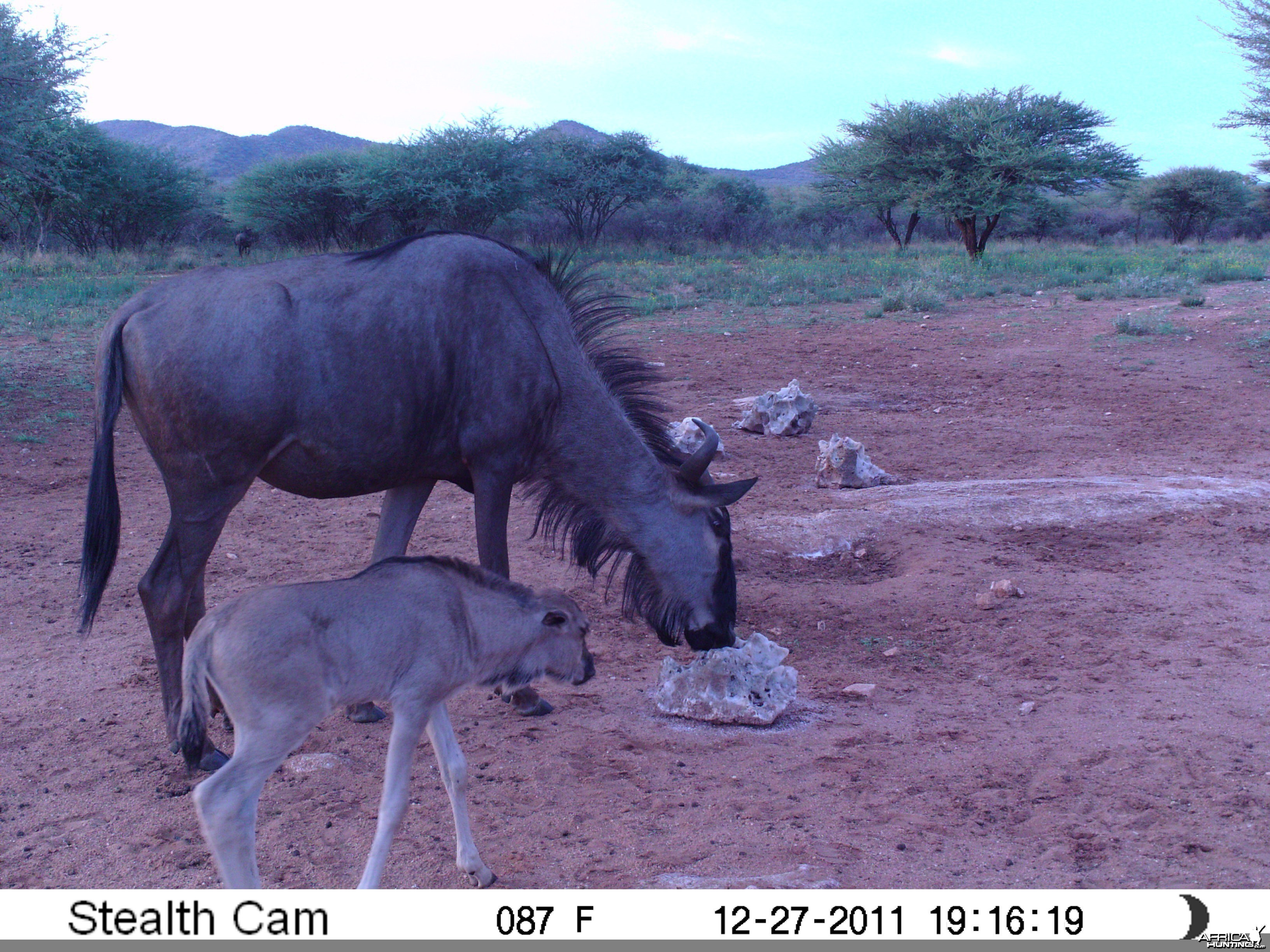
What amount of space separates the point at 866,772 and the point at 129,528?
16.7 feet

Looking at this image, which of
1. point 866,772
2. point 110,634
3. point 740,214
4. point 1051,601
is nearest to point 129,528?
point 110,634

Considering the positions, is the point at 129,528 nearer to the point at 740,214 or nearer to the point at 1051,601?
the point at 1051,601

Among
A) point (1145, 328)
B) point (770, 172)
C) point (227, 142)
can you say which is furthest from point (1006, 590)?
point (770, 172)

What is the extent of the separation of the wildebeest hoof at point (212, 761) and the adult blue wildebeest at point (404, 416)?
1 centimetres

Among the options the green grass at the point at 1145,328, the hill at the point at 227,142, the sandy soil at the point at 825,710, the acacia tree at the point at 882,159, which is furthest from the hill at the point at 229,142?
the sandy soil at the point at 825,710

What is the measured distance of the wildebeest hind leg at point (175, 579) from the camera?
3.85 meters

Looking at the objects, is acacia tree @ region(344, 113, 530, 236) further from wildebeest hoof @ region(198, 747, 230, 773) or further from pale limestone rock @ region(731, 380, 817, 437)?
wildebeest hoof @ region(198, 747, 230, 773)

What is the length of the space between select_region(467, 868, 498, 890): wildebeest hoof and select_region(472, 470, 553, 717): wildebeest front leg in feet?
4.06

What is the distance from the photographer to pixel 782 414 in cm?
923

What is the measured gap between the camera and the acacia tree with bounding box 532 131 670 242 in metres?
36.8

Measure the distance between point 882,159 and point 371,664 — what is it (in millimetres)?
32737

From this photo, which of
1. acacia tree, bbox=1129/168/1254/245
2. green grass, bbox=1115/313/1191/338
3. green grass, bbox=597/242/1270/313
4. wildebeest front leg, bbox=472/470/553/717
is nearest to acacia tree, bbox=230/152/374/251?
green grass, bbox=597/242/1270/313
